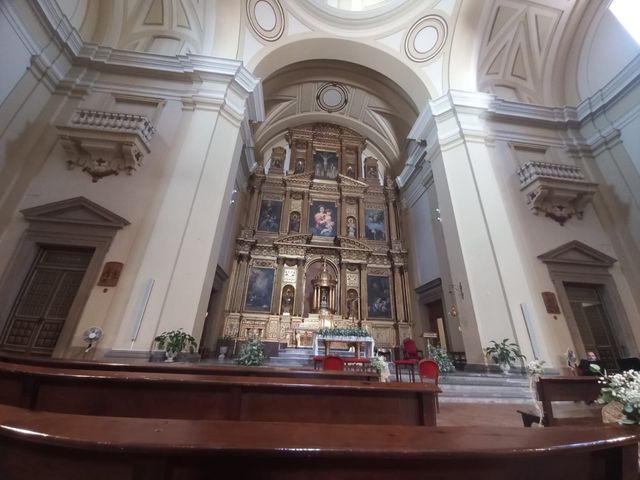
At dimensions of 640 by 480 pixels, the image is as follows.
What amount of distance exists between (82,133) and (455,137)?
28.7 feet

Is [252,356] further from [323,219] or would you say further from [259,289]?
[323,219]

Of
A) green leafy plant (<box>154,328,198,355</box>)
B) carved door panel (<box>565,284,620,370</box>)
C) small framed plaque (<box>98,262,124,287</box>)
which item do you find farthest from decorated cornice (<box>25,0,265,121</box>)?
carved door panel (<box>565,284,620,370</box>)

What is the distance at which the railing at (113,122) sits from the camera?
5996 millimetres

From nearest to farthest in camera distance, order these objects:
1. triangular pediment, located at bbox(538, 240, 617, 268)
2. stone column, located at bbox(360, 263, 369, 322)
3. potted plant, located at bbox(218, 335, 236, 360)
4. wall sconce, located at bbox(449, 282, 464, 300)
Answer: wall sconce, located at bbox(449, 282, 464, 300) → triangular pediment, located at bbox(538, 240, 617, 268) → potted plant, located at bbox(218, 335, 236, 360) → stone column, located at bbox(360, 263, 369, 322)

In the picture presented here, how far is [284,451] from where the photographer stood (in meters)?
0.68

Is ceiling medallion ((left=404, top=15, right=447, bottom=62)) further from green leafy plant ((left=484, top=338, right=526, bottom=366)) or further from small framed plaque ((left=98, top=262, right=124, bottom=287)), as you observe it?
small framed plaque ((left=98, top=262, right=124, bottom=287))

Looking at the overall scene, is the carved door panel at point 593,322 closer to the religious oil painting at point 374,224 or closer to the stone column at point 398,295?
the stone column at point 398,295

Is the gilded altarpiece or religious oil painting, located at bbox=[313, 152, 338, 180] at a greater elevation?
religious oil painting, located at bbox=[313, 152, 338, 180]

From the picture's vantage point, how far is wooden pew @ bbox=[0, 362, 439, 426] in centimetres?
167

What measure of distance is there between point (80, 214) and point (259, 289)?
5.91 metres

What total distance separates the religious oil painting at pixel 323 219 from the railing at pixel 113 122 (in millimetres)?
7058

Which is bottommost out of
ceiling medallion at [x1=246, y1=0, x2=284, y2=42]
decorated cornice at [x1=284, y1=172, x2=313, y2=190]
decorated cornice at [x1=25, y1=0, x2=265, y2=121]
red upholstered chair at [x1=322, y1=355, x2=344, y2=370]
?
red upholstered chair at [x1=322, y1=355, x2=344, y2=370]

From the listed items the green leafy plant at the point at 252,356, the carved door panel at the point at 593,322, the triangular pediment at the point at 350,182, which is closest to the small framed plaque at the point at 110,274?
the green leafy plant at the point at 252,356

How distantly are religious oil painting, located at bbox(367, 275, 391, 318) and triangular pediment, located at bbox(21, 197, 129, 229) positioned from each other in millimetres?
8235
